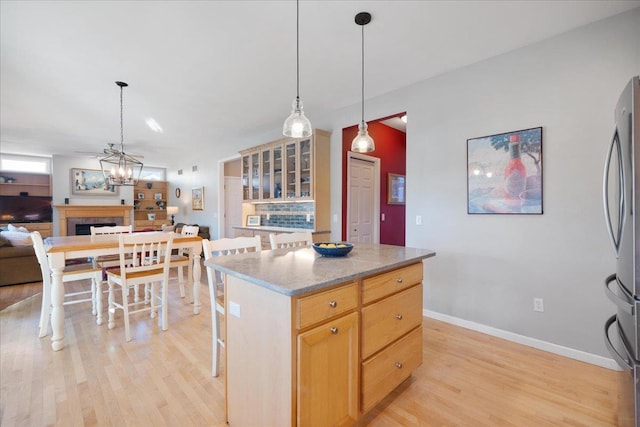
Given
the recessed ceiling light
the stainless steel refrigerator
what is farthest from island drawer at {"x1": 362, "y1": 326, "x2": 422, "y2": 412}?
the recessed ceiling light

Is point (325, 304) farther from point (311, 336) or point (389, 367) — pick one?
point (389, 367)

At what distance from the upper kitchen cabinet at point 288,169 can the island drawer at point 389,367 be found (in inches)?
100

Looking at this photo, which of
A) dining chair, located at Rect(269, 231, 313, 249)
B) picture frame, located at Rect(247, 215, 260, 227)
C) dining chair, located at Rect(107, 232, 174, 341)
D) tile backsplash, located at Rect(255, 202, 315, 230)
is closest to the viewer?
dining chair, located at Rect(269, 231, 313, 249)

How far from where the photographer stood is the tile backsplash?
4631mm

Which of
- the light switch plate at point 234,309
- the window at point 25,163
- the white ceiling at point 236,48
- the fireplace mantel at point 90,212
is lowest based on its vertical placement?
the light switch plate at point 234,309

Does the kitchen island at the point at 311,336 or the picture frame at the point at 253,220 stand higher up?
the picture frame at the point at 253,220

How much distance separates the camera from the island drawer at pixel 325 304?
47.3 inches

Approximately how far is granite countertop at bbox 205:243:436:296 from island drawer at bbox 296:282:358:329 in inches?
2.4

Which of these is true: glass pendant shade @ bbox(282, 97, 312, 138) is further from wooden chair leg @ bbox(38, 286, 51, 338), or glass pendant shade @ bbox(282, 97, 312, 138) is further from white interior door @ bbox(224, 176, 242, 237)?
white interior door @ bbox(224, 176, 242, 237)

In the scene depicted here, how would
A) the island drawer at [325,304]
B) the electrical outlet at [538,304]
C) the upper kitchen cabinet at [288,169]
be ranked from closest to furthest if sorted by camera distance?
the island drawer at [325,304] → the electrical outlet at [538,304] → the upper kitchen cabinet at [288,169]

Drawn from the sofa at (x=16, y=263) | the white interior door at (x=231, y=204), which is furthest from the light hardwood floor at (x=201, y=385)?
the white interior door at (x=231, y=204)

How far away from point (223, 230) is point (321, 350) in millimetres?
5613

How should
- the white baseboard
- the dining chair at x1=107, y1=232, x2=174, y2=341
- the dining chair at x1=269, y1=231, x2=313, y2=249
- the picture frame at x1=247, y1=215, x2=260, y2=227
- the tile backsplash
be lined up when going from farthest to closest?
the picture frame at x1=247, y1=215, x2=260, y2=227 → the tile backsplash → the dining chair at x1=107, y1=232, x2=174, y2=341 → the dining chair at x1=269, y1=231, x2=313, y2=249 → the white baseboard

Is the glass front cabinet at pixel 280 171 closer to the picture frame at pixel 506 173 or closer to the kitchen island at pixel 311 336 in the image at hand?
the picture frame at pixel 506 173
